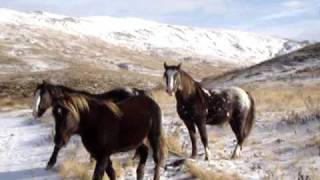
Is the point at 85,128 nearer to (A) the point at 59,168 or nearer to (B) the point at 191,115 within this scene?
(A) the point at 59,168

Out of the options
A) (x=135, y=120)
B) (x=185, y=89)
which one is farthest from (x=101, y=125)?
(x=185, y=89)

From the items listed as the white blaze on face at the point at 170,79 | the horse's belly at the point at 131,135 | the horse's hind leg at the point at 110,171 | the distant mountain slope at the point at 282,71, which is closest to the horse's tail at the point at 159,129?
the horse's belly at the point at 131,135

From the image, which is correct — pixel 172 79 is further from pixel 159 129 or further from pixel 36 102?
pixel 36 102

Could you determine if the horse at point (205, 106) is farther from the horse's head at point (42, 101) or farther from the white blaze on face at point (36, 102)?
the white blaze on face at point (36, 102)

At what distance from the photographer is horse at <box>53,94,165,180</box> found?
837 cm

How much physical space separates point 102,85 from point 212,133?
135 feet

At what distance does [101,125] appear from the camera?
8594 millimetres

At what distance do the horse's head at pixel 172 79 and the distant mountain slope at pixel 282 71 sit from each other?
1010 inches

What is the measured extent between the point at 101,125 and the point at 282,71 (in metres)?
39.1

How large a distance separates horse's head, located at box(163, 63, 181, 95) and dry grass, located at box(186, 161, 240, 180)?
179 centimetres

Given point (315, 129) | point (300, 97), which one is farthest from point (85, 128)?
point (300, 97)

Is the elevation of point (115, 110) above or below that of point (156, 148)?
above

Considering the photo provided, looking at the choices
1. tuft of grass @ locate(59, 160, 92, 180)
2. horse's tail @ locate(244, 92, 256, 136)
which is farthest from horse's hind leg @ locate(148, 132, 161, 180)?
horse's tail @ locate(244, 92, 256, 136)

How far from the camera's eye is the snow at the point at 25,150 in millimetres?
11492
